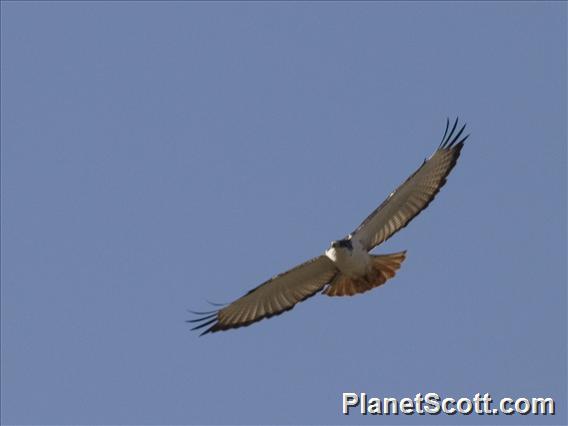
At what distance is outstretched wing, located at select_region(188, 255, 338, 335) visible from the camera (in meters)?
18.6

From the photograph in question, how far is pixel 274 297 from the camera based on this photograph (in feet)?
62.4

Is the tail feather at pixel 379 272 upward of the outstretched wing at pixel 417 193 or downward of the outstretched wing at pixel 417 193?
downward

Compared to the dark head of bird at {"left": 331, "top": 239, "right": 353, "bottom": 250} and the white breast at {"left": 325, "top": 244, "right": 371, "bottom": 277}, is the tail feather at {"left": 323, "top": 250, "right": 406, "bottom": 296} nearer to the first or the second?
the white breast at {"left": 325, "top": 244, "right": 371, "bottom": 277}

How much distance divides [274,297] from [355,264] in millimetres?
1500

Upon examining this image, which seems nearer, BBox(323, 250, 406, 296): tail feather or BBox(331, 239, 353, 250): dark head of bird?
BBox(323, 250, 406, 296): tail feather

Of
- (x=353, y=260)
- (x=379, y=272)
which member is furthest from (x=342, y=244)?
(x=379, y=272)

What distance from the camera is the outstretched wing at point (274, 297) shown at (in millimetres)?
18594

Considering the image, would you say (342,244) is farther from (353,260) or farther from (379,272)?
(379,272)

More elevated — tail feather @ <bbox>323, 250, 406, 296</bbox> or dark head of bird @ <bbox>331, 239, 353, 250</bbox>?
dark head of bird @ <bbox>331, 239, 353, 250</bbox>

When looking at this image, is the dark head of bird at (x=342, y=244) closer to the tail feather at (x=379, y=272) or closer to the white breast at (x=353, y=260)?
the white breast at (x=353, y=260)

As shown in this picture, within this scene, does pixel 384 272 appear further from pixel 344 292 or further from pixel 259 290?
pixel 259 290

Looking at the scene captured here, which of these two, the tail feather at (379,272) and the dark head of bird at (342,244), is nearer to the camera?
the tail feather at (379,272)

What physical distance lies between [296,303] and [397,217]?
5.42 ft

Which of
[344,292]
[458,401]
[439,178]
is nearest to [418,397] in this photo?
[458,401]
